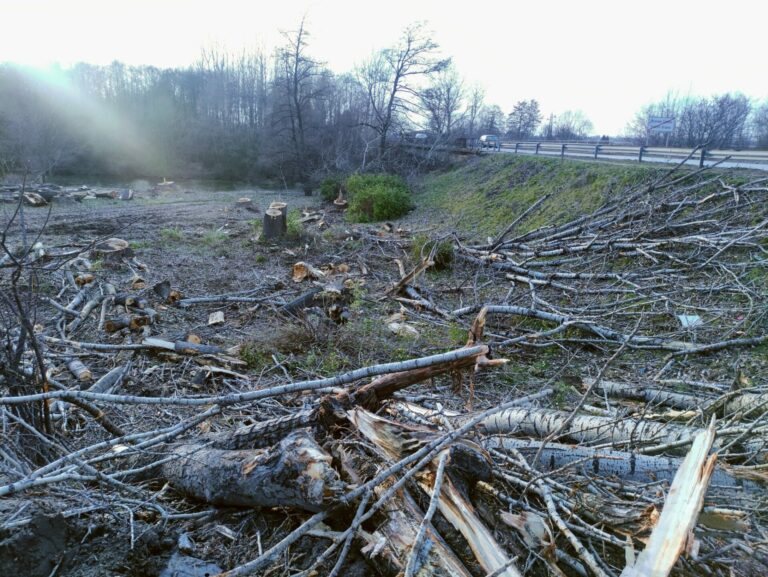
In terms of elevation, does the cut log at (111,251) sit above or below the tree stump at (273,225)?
below

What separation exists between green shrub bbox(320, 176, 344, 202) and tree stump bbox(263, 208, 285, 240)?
1104 centimetres

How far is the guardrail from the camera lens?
1227 centimetres

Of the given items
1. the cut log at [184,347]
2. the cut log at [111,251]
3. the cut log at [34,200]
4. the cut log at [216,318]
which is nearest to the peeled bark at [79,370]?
the cut log at [184,347]

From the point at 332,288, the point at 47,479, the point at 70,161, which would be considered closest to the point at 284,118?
the point at 70,161

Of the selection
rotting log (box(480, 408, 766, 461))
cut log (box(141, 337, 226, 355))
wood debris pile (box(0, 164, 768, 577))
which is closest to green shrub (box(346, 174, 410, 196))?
wood debris pile (box(0, 164, 768, 577))

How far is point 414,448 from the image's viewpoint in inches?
97.7

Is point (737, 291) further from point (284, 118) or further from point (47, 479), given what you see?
point (284, 118)

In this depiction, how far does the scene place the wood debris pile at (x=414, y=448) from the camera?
204cm

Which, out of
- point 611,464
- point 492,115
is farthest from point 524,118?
point 611,464

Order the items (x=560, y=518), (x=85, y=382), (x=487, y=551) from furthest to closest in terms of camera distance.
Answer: (x=85, y=382) < (x=560, y=518) < (x=487, y=551)

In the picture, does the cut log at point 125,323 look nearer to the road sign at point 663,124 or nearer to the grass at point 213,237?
the grass at point 213,237

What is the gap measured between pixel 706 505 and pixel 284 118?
34539mm

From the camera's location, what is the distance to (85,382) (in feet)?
16.1

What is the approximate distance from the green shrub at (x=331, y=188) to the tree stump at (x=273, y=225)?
36.2ft
